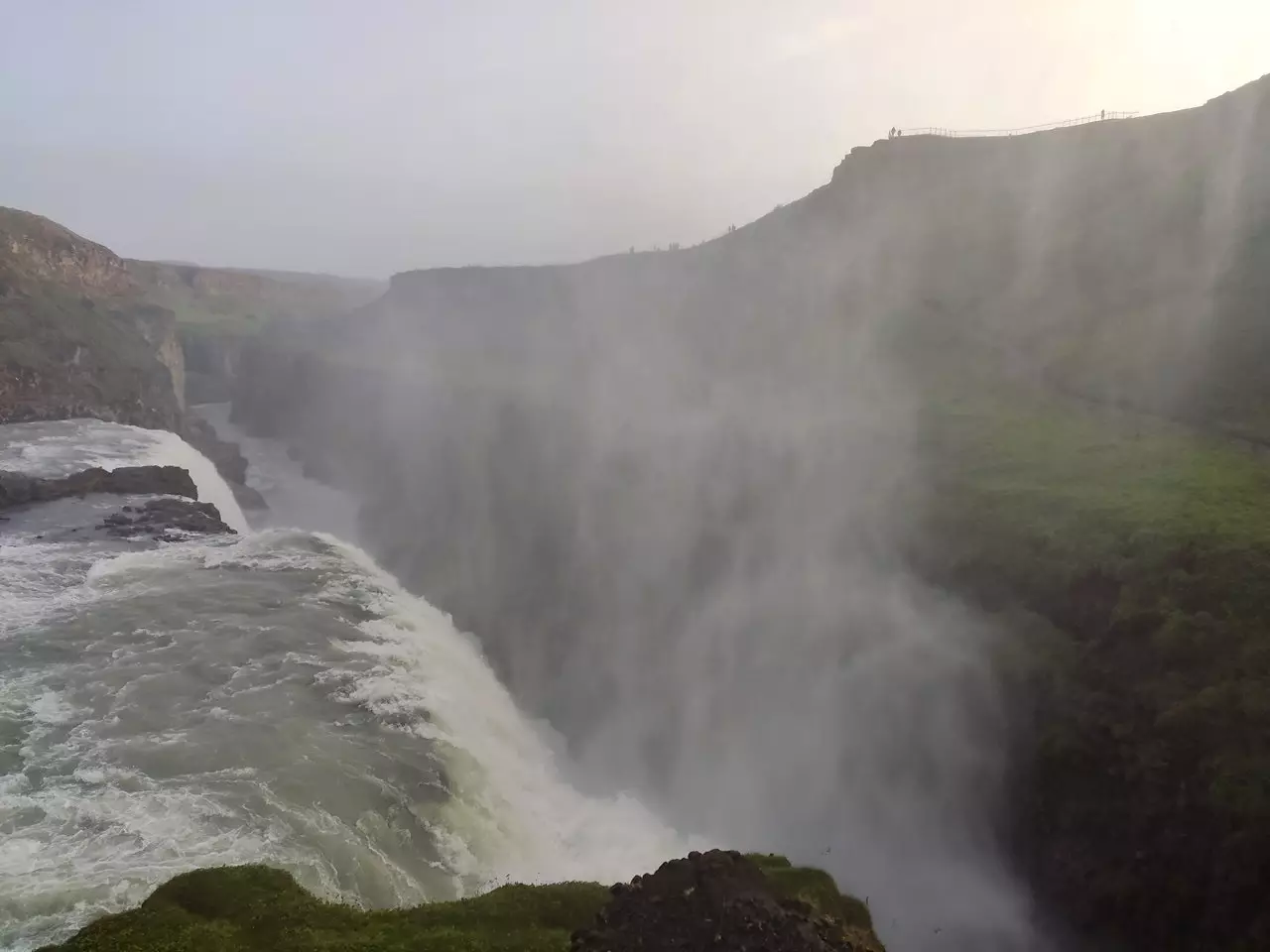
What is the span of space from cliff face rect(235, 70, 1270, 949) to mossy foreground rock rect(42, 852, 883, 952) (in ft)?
24.2

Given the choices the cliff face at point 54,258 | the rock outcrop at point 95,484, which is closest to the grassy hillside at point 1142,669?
the rock outcrop at point 95,484

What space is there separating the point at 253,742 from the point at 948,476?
19.7 m

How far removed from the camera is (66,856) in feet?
37.6

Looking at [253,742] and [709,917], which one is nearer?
[709,917]

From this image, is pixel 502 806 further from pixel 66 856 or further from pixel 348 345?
pixel 348 345

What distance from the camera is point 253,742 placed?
15484 millimetres

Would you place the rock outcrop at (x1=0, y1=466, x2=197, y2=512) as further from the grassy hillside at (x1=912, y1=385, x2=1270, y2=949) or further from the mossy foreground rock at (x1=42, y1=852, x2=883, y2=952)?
the grassy hillside at (x1=912, y1=385, x2=1270, y2=949)

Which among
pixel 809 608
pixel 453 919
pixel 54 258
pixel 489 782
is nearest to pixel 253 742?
pixel 489 782

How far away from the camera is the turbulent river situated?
481 inches

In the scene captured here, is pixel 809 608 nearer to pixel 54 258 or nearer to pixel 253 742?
pixel 253 742

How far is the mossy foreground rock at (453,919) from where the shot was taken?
27.5ft

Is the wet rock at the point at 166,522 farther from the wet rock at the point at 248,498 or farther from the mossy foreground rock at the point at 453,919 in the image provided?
the wet rock at the point at 248,498

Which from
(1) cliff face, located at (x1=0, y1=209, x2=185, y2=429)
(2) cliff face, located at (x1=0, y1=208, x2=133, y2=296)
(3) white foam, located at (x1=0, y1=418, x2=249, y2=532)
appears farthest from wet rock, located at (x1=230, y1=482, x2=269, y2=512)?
(2) cliff face, located at (x1=0, y1=208, x2=133, y2=296)

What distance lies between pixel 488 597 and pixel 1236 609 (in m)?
26.1
